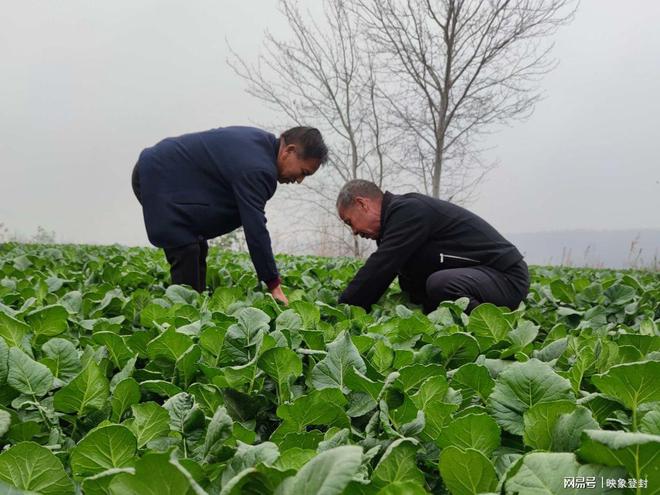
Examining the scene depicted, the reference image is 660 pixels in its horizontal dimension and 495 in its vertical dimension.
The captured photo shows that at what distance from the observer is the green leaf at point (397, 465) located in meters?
0.83

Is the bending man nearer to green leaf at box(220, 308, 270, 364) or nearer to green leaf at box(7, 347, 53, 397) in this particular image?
green leaf at box(220, 308, 270, 364)

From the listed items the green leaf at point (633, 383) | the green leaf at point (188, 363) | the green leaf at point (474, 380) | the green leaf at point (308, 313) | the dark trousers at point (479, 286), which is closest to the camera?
the green leaf at point (633, 383)

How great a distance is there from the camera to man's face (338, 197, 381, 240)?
3.53 meters

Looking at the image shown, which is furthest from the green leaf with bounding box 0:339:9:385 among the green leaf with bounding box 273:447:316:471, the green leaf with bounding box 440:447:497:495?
the green leaf with bounding box 440:447:497:495

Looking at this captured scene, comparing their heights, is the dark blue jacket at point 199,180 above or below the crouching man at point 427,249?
above

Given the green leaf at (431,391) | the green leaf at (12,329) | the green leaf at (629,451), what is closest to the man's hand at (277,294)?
the green leaf at (12,329)

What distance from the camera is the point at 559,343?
1.57 metres

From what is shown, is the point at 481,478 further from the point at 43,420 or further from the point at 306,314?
the point at 306,314

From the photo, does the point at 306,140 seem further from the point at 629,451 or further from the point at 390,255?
the point at 629,451

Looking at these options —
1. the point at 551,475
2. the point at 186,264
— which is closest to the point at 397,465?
the point at 551,475

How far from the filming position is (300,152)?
12.1 ft

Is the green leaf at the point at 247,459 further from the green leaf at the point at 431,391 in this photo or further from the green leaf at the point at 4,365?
the green leaf at the point at 4,365

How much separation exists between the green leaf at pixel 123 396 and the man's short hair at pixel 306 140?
271 cm

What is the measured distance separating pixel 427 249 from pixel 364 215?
476mm
